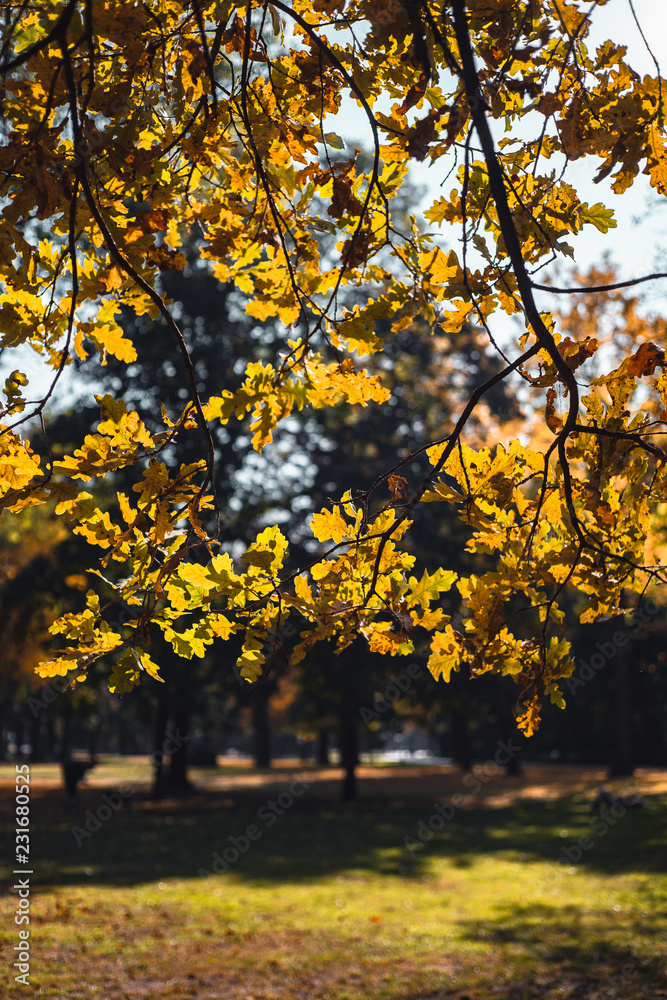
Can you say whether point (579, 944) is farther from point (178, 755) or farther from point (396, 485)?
point (178, 755)

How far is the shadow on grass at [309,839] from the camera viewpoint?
9508mm

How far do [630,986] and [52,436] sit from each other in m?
15.1

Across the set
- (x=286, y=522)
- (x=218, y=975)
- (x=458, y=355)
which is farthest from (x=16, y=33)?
(x=458, y=355)

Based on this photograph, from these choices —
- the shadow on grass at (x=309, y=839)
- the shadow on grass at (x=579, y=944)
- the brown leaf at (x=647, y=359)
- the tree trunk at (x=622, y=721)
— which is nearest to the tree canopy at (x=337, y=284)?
the brown leaf at (x=647, y=359)

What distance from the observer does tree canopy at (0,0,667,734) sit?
94.5 inches

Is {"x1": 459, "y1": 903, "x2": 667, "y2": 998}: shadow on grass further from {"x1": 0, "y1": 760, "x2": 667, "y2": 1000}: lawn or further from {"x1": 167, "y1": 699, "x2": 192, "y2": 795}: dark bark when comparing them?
{"x1": 167, "y1": 699, "x2": 192, "y2": 795}: dark bark

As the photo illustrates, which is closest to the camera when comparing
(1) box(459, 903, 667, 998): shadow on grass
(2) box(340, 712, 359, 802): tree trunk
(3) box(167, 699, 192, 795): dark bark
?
(1) box(459, 903, 667, 998): shadow on grass

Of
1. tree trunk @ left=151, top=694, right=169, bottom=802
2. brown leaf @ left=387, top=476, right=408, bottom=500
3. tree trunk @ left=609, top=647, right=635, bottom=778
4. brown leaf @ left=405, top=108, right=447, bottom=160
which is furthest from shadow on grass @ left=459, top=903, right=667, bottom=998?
tree trunk @ left=609, top=647, right=635, bottom=778

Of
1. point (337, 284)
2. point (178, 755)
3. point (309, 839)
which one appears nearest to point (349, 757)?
point (178, 755)

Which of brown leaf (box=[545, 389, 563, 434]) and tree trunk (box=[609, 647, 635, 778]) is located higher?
brown leaf (box=[545, 389, 563, 434])

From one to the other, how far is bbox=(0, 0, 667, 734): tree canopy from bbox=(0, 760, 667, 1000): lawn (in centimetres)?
339

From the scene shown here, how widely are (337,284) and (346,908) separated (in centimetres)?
624

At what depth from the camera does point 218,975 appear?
5223mm

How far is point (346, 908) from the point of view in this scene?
7.34 metres
